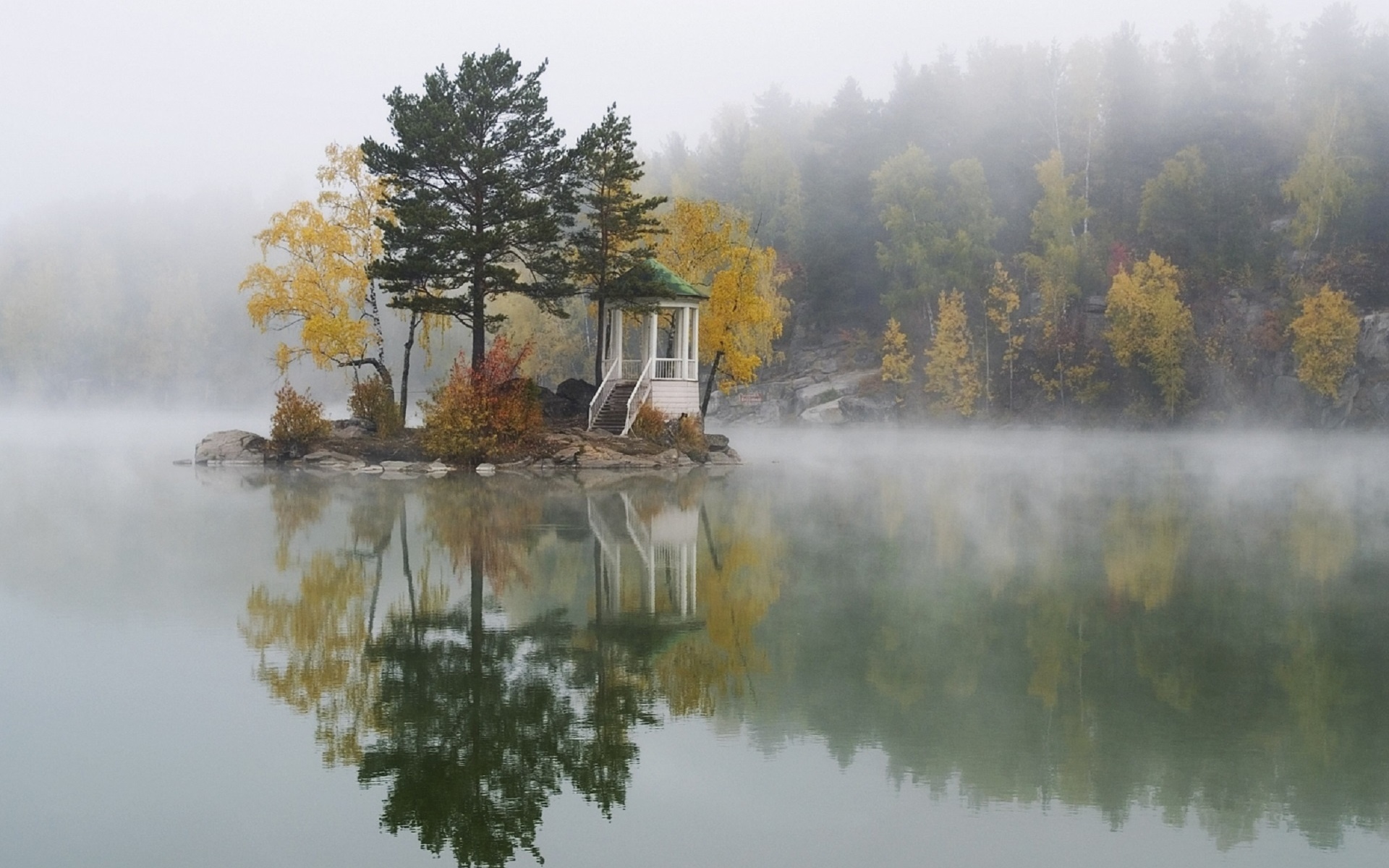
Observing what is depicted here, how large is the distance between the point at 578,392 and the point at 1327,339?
1346 inches

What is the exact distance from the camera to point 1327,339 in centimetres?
5306

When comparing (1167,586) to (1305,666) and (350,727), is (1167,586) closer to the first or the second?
(1305,666)

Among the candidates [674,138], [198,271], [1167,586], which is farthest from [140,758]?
[198,271]

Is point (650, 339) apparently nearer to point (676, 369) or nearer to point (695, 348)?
point (676, 369)

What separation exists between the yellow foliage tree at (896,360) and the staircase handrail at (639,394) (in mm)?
29267

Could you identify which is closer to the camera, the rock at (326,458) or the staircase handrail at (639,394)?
the rock at (326,458)

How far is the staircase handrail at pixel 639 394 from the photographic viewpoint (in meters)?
37.5

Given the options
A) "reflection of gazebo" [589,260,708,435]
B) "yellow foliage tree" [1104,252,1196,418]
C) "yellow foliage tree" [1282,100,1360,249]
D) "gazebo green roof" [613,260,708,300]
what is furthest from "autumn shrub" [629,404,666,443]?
"yellow foliage tree" [1282,100,1360,249]

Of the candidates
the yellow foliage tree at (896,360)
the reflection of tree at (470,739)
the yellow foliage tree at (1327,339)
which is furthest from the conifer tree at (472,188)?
the yellow foliage tree at (1327,339)

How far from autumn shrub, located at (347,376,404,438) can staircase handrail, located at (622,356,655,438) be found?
6969 mm

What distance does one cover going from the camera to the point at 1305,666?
10.8 metres

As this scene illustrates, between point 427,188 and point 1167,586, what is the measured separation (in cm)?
2620

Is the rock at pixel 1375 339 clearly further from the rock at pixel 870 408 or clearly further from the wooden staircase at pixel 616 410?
the wooden staircase at pixel 616 410

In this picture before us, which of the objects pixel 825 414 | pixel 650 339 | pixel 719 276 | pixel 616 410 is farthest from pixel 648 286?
pixel 825 414
